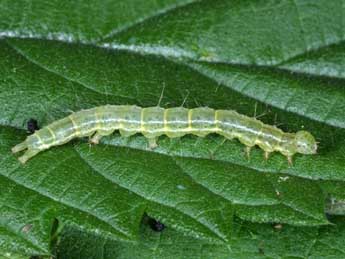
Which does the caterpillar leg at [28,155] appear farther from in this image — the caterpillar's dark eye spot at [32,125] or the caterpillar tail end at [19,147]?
the caterpillar's dark eye spot at [32,125]

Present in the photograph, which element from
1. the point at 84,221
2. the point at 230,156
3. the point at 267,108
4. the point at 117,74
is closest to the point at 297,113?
the point at 267,108

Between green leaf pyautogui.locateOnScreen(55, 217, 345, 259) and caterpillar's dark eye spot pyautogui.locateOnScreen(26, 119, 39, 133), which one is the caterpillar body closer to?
caterpillar's dark eye spot pyautogui.locateOnScreen(26, 119, 39, 133)

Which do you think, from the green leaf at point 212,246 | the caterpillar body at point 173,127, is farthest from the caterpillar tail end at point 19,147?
the green leaf at point 212,246

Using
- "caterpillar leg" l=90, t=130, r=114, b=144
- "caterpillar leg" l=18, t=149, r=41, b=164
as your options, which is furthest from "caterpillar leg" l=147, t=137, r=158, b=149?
"caterpillar leg" l=18, t=149, r=41, b=164

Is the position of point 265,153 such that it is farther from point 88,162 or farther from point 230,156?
point 88,162

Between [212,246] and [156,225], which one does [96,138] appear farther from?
[212,246]
